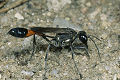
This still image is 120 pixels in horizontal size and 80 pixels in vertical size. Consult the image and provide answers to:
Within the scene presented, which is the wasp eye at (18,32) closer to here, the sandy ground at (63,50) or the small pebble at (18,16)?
the sandy ground at (63,50)

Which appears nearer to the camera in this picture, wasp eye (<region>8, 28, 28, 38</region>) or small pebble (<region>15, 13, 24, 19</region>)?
wasp eye (<region>8, 28, 28, 38</region>)

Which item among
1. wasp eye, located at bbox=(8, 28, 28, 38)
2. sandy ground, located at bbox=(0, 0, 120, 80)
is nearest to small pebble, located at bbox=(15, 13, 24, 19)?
sandy ground, located at bbox=(0, 0, 120, 80)

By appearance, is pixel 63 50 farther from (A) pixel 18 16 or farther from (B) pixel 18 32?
(A) pixel 18 16

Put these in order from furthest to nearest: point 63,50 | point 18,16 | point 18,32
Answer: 1. point 18,16
2. point 63,50
3. point 18,32

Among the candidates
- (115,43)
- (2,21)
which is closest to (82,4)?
(115,43)

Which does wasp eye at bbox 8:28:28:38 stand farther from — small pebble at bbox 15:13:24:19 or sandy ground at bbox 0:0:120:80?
small pebble at bbox 15:13:24:19

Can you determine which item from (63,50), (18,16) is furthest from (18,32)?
(18,16)

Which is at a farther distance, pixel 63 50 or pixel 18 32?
pixel 63 50

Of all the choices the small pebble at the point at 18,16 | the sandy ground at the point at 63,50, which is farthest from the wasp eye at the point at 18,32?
the small pebble at the point at 18,16
